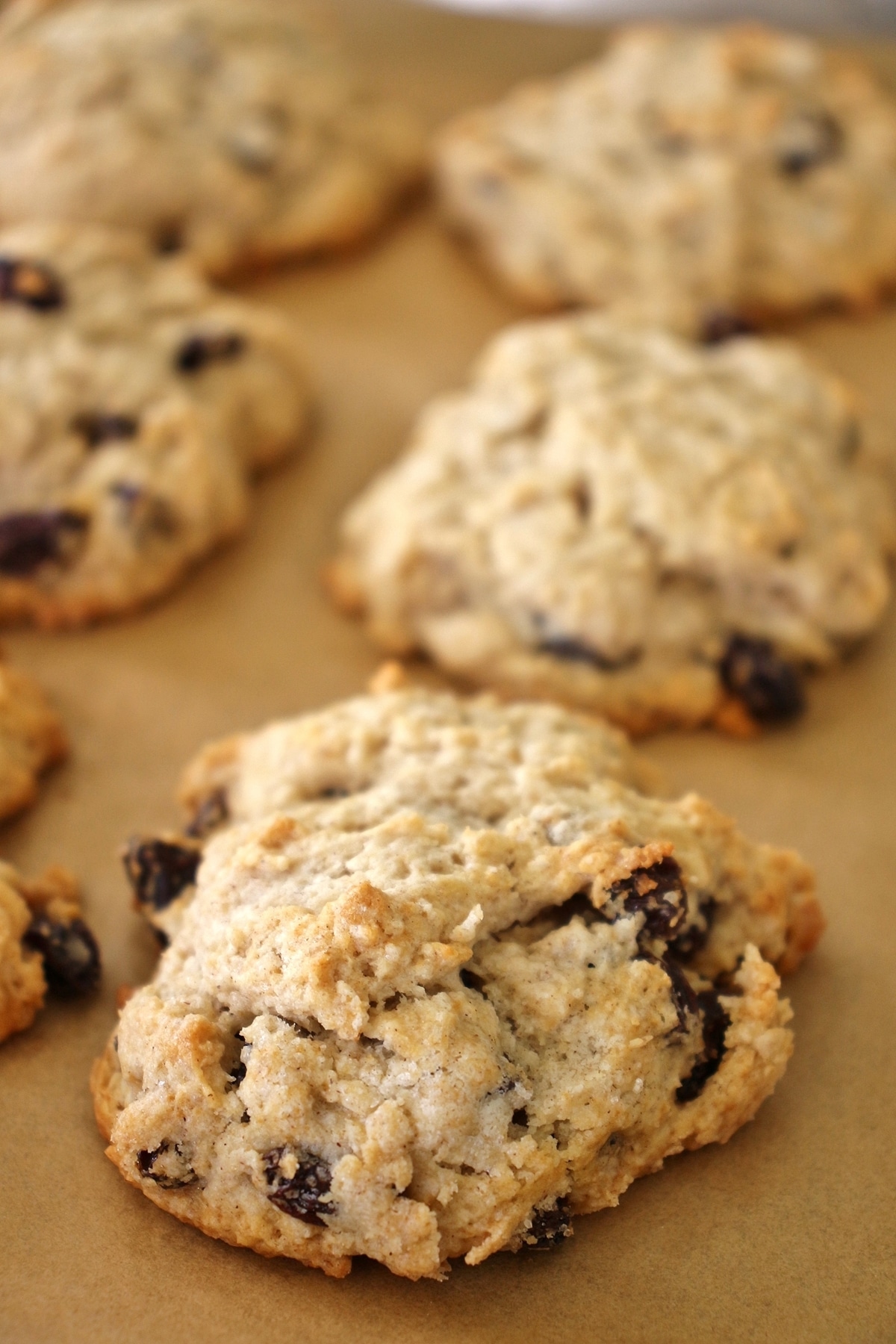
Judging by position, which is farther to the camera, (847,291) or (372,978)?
(847,291)

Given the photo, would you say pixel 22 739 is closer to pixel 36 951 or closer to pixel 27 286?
pixel 36 951

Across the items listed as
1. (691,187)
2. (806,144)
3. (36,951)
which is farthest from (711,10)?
(36,951)

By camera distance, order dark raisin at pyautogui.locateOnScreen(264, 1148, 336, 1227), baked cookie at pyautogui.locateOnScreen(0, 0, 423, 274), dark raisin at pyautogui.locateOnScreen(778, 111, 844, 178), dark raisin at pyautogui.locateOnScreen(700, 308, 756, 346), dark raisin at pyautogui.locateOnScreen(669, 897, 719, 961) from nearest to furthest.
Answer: dark raisin at pyautogui.locateOnScreen(264, 1148, 336, 1227) < dark raisin at pyautogui.locateOnScreen(669, 897, 719, 961) < dark raisin at pyautogui.locateOnScreen(700, 308, 756, 346) < baked cookie at pyautogui.locateOnScreen(0, 0, 423, 274) < dark raisin at pyautogui.locateOnScreen(778, 111, 844, 178)

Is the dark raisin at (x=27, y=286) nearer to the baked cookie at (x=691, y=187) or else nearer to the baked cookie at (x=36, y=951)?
the baked cookie at (x=691, y=187)


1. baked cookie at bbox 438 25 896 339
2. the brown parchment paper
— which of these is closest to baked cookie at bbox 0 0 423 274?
the brown parchment paper

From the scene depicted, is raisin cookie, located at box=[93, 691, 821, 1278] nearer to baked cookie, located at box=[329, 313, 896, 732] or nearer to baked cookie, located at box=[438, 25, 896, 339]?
baked cookie, located at box=[329, 313, 896, 732]

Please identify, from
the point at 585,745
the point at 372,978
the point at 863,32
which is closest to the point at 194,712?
the point at 585,745

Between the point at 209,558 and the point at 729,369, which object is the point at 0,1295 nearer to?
the point at 209,558
